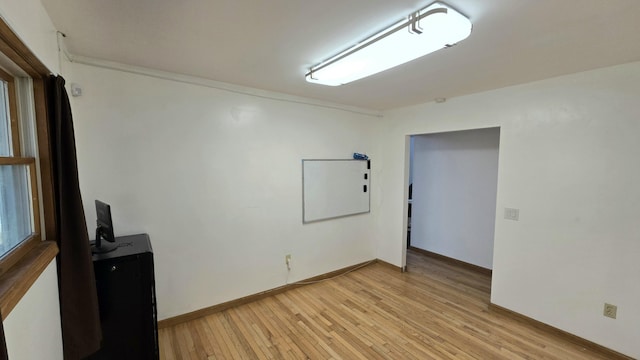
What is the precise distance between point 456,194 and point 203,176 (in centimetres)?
368

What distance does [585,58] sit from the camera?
6.80ft

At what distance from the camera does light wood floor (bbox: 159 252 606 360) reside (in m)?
2.31

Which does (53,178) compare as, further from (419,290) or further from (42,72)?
(419,290)

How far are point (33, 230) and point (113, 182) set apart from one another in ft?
3.07

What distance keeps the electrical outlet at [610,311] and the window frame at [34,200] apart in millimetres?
3795

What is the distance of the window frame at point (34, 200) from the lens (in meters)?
1.02

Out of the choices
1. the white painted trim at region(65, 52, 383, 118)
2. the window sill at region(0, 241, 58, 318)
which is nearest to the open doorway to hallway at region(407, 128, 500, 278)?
the white painted trim at region(65, 52, 383, 118)

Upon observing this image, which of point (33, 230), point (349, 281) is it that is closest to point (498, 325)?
point (349, 281)

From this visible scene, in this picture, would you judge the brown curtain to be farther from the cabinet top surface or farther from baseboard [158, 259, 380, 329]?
baseboard [158, 259, 380, 329]

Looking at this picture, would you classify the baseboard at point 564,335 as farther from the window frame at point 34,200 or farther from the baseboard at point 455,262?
the window frame at point 34,200

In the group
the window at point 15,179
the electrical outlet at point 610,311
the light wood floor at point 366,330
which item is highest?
the window at point 15,179

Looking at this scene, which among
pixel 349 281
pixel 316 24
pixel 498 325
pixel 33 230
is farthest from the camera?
pixel 349 281

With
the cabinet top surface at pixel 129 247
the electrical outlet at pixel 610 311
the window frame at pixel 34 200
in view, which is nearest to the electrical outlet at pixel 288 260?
the cabinet top surface at pixel 129 247

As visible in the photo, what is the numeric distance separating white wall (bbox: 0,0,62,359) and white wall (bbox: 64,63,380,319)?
0.69 m
